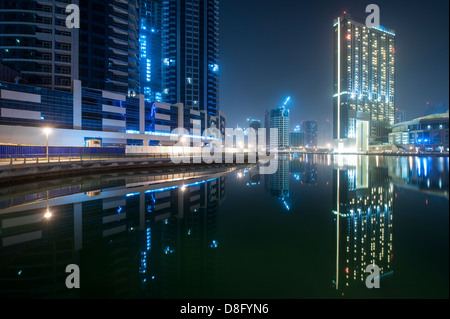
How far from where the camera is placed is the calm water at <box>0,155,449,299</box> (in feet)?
16.1

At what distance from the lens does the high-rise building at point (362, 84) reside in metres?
137

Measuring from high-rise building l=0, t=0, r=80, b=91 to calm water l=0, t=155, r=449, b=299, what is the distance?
58.2 meters

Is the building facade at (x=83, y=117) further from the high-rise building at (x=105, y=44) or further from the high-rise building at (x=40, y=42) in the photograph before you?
the high-rise building at (x=40, y=42)

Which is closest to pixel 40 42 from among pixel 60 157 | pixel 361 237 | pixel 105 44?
pixel 105 44

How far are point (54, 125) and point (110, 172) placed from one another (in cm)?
3258

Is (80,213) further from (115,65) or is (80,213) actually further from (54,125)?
(115,65)

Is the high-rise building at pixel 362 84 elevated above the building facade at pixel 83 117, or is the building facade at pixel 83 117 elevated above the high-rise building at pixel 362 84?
the high-rise building at pixel 362 84

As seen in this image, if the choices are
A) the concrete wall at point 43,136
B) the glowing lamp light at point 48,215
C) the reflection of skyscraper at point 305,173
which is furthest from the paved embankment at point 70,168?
the concrete wall at point 43,136

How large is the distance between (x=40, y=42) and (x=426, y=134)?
501 feet

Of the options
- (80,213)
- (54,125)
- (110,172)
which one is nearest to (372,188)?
(80,213)

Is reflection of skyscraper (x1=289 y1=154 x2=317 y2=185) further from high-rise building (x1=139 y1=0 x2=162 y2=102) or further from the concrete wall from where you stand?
high-rise building (x1=139 y1=0 x2=162 y2=102)

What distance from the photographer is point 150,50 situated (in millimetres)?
122625

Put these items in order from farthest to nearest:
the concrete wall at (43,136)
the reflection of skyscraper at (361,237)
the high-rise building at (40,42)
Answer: the high-rise building at (40,42), the concrete wall at (43,136), the reflection of skyscraper at (361,237)

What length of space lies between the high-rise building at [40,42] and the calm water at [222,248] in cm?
5824
